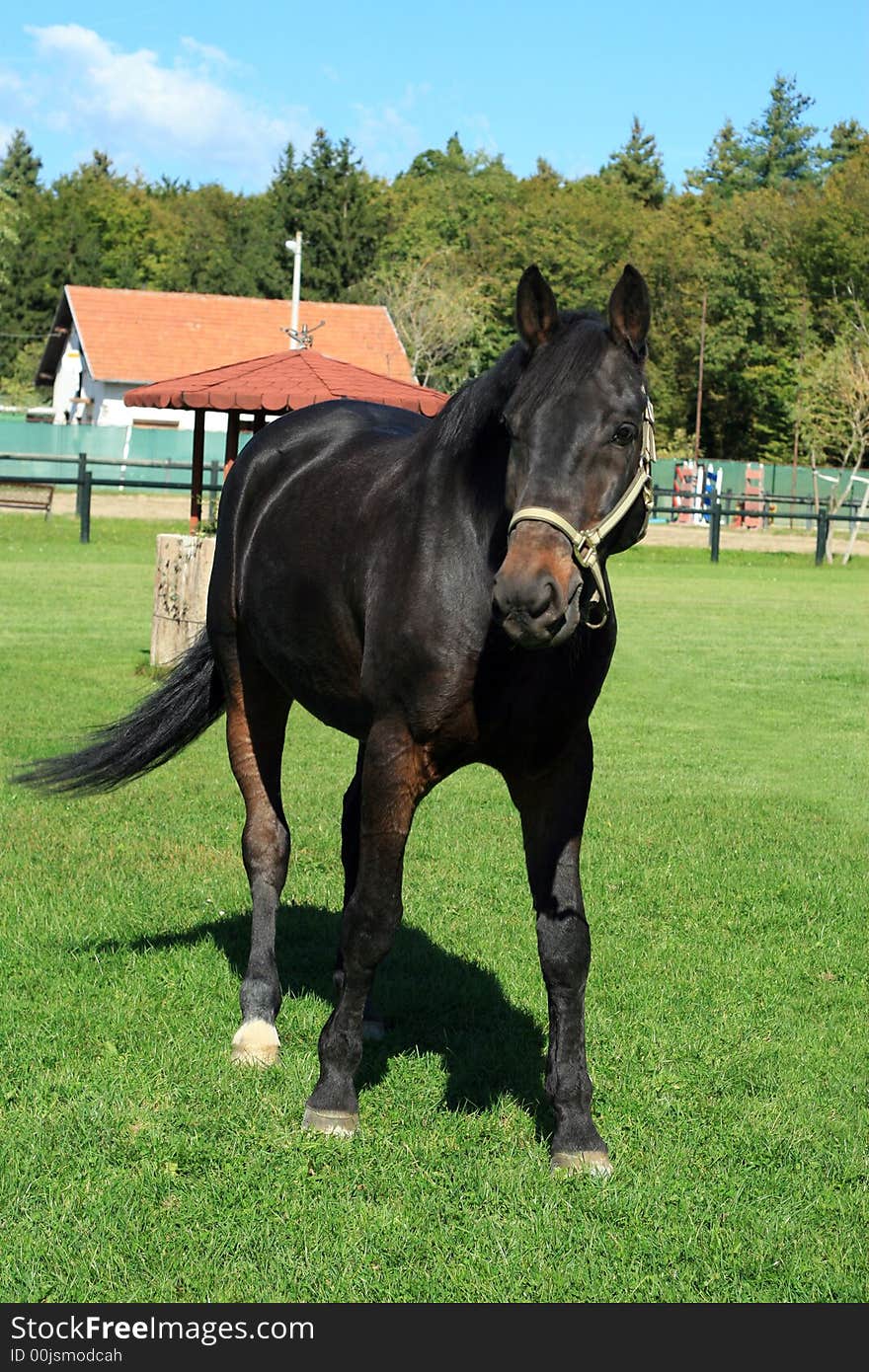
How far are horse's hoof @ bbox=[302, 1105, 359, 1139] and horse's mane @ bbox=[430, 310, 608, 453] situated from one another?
185 centimetres

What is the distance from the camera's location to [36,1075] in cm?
434

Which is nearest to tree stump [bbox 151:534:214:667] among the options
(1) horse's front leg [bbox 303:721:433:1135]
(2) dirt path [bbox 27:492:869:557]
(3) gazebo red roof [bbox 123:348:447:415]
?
(3) gazebo red roof [bbox 123:348:447:415]

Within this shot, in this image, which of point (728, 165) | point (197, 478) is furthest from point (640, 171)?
point (197, 478)

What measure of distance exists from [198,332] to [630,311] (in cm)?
5728

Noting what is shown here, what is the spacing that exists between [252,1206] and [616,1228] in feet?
2.90

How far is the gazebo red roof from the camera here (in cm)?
1307

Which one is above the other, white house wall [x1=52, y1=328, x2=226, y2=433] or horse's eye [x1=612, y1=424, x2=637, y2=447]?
white house wall [x1=52, y1=328, x2=226, y2=433]

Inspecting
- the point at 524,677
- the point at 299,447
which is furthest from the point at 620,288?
the point at 299,447

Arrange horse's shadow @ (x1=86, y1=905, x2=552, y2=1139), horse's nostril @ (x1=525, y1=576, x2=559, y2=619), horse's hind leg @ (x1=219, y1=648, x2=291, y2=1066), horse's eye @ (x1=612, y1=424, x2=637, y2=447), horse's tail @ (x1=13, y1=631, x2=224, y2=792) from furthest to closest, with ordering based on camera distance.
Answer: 1. horse's tail @ (x1=13, y1=631, x2=224, y2=792)
2. horse's hind leg @ (x1=219, y1=648, x2=291, y2=1066)
3. horse's shadow @ (x1=86, y1=905, x2=552, y2=1139)
4. horse's eye @ (x1=612, y1=424, x2=637, y2=447)
5. horse's nostril @ (x1=525, y1=576, x2=559, y2=619)

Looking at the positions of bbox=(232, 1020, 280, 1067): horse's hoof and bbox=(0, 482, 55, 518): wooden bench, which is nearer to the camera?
bbox=(232, 1020, 280, 1067): horse's hoof

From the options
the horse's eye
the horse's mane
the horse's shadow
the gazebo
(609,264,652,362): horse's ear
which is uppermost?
the gazebo

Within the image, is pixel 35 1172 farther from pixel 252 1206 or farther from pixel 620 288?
pixel 620 288

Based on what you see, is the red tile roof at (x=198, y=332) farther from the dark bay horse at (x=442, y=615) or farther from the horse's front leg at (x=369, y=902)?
the horse's front leg at (x=369, y=902)

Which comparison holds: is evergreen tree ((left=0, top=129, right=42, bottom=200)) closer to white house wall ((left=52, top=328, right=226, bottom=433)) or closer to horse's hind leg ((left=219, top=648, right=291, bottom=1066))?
white house wall ((left=52, top=328, right=226, bottom=433))
